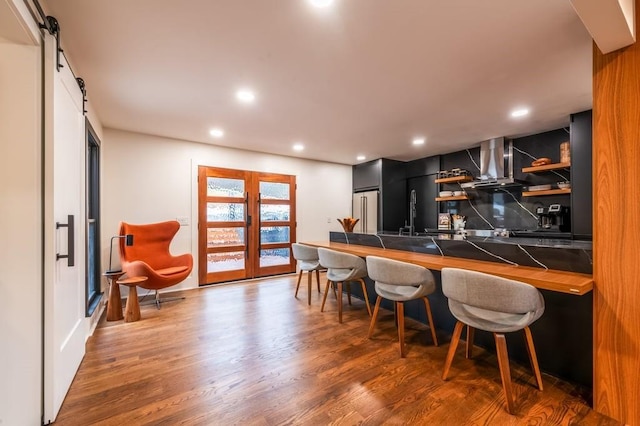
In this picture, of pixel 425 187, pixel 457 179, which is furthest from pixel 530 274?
pixel 425 187

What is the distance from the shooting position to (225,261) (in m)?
5.00

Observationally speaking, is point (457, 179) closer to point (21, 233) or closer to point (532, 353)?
point (532, 353)

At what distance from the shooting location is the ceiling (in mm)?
1753

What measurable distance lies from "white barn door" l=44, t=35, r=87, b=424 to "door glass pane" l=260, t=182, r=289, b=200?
3.27 meters

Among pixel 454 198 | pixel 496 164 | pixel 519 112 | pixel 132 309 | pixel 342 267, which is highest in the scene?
pixel 519 112

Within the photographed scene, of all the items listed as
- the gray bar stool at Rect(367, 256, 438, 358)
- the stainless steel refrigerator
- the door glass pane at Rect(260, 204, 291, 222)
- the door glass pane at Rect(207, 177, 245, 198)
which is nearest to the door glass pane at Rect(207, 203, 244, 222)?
the door glass pane at Rect(207, 177, 245, 198)

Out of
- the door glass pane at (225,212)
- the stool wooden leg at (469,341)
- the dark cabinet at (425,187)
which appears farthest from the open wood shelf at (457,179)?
the door glass pane at (225,212)

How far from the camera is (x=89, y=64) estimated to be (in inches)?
92.6

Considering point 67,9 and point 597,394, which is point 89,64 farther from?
point 597,394

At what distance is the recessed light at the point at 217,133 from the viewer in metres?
4.09

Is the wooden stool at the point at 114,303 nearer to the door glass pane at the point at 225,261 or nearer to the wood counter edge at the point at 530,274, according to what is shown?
the door glass pane at the point at 225,261

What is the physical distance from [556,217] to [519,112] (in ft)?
5.56

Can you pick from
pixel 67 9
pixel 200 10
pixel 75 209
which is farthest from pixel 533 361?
pixel 67 9

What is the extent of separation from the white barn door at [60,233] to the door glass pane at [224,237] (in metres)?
2.58
